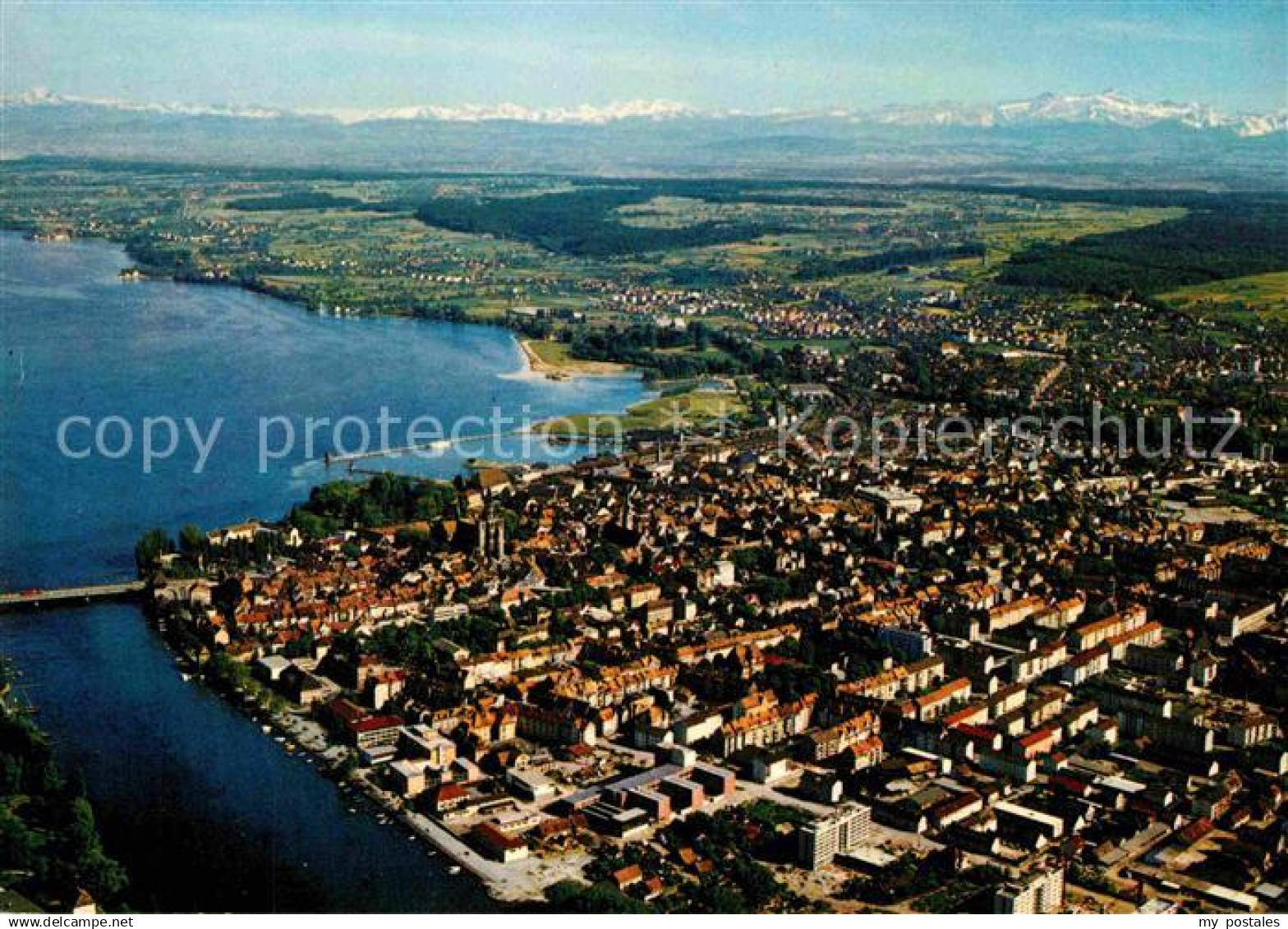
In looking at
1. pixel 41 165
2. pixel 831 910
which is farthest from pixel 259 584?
pixel 41 165

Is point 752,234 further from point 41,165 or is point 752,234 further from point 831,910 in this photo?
point 831,910

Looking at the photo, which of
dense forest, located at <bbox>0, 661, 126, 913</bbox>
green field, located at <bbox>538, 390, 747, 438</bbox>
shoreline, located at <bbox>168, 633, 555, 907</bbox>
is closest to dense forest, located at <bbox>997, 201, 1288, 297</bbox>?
green field, located at <bbox>538, 390, 747, 438</bbox>

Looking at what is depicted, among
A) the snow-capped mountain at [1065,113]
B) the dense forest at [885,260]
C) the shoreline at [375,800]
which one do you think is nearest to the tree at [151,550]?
the shoreline at [375,800]

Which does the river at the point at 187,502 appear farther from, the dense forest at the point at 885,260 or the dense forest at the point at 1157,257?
the dense forest at the point at 1157,257

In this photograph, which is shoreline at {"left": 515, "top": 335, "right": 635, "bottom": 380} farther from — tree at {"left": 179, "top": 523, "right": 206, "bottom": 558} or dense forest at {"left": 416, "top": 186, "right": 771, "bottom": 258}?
dense forest at {"left": 416, "top": 186, "right": 771, "bottom": 258}

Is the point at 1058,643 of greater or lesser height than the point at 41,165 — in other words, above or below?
below

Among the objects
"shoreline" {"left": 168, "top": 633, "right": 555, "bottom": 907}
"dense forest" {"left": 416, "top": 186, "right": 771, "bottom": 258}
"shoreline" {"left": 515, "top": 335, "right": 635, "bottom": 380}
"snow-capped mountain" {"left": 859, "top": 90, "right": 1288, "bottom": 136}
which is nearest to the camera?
"shoreline" {"left": 168, "top": 633, "right": 555, "bottom": 907}
